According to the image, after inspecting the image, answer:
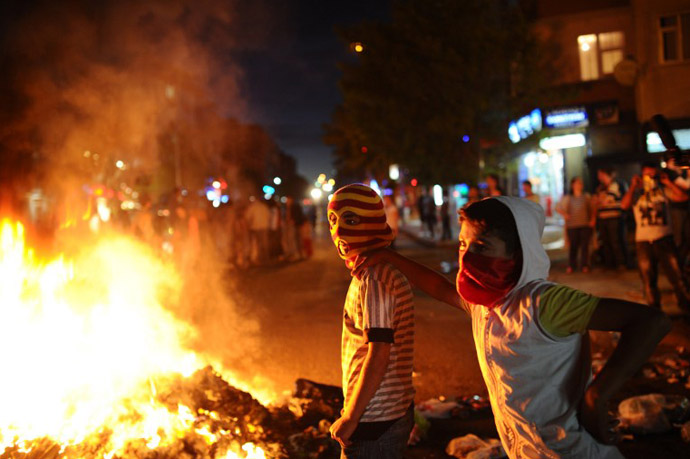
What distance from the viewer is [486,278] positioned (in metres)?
1.94

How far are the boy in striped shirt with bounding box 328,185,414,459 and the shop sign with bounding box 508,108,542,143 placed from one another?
18.0 metres

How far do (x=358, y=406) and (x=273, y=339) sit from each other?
5.85 meters

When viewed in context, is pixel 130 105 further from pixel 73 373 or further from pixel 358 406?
pixel 358 406

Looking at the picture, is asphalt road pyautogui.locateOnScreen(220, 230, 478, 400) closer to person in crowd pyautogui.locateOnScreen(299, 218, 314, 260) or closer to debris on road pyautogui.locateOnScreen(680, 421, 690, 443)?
debris on road pyautogui.locateOnScreen(680, 421, 690, 443)

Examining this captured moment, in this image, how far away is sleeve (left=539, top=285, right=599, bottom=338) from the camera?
5.69ft

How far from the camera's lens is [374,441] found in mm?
2393

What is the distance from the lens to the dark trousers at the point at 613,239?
1154cm

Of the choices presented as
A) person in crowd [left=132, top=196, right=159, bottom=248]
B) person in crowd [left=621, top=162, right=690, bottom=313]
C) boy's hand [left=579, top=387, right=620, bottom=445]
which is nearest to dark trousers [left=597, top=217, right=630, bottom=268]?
person in crowd [left=621, top=162, right=690, bottom=313]

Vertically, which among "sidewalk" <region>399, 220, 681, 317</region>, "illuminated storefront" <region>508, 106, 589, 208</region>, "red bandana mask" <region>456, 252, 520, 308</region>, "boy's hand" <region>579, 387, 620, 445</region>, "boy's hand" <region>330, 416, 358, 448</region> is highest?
"illuminated storefront" <region>508, 106, 589, 208</region>

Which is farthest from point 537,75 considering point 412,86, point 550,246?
point 550,246

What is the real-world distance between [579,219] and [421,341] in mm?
5527

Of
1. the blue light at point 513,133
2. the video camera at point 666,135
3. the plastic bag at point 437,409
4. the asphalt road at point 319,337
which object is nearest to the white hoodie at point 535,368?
the video camera at point 666,135

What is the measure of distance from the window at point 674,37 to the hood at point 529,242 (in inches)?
747

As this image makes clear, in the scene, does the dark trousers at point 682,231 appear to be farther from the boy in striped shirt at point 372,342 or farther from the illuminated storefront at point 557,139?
the illuminated storefront at point 557,139
